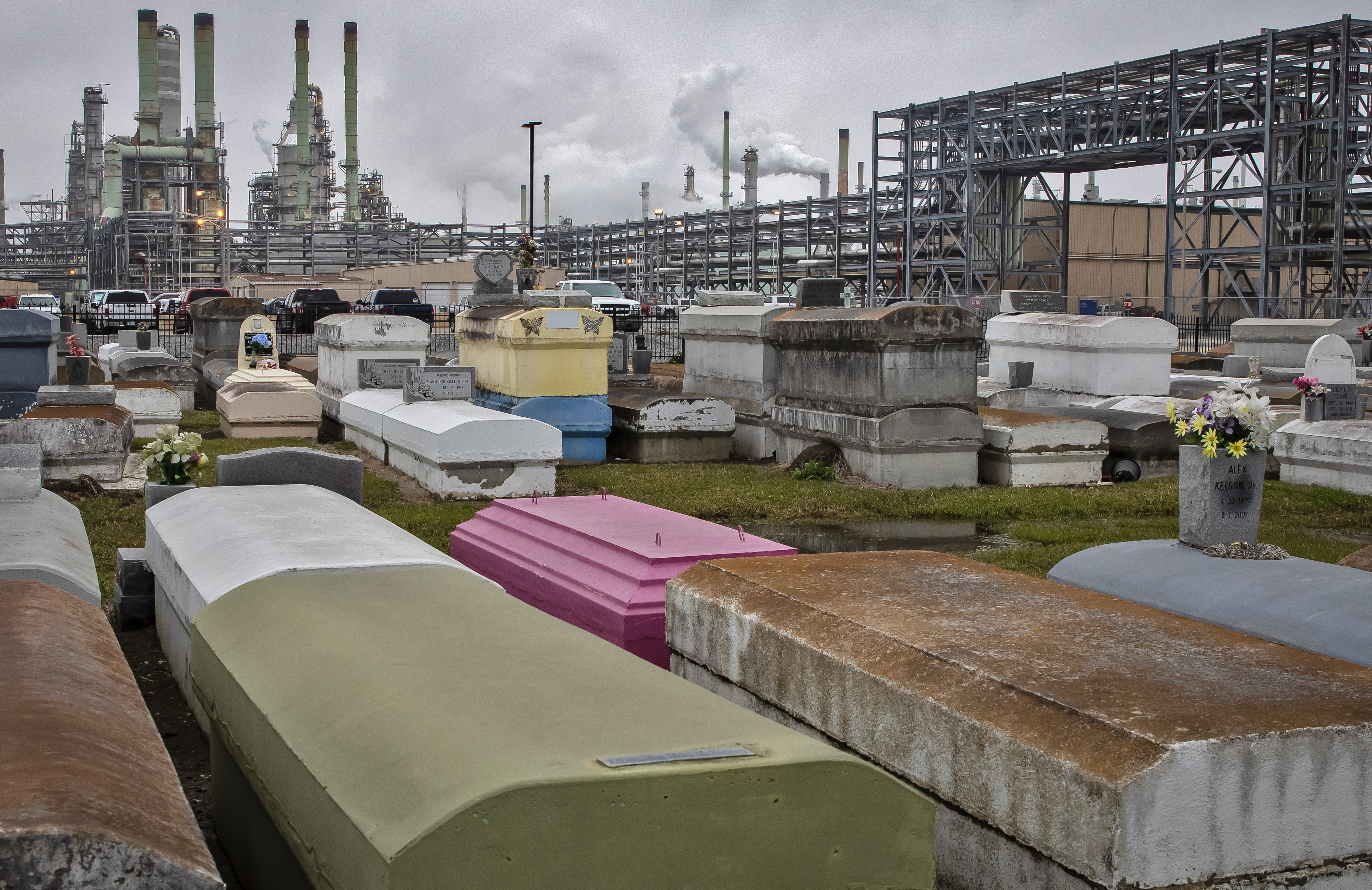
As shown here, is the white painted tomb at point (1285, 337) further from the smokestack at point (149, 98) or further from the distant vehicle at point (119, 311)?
the smokestack at point (149, 98)

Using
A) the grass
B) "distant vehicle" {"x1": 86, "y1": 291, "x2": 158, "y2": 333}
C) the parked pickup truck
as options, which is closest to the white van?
the parked pickup truck

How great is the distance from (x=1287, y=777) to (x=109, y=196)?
7871 centimetres

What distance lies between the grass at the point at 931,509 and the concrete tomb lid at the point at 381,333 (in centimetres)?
397

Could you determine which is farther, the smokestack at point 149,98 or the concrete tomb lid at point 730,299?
the smokestack at point 149,98

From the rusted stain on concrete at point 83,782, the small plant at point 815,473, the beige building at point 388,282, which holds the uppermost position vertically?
the beige building at point 388,282

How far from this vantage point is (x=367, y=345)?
15938mm

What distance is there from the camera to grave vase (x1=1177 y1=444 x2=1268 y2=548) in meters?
6.12

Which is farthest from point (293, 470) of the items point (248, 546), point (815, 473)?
point (815, 473)

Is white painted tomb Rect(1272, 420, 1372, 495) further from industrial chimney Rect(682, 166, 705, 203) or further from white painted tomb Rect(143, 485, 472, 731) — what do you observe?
industrial chimney Rect(682, 166, 705, 203)

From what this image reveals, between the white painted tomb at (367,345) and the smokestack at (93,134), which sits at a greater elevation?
the smokestack at (93,134)

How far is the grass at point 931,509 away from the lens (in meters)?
9.39

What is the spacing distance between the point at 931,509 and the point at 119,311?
42733 millimetres

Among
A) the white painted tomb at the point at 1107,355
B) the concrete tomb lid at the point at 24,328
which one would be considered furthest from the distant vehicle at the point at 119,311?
the white painted tomb at the point at 1107,355

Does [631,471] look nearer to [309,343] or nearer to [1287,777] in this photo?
[1287,777]
